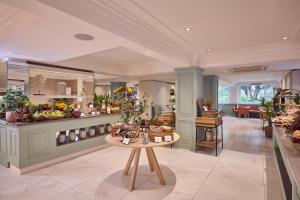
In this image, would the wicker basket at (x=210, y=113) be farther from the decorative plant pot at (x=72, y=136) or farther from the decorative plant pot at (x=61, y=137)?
the decorative plant pot at (x=61, y=137)

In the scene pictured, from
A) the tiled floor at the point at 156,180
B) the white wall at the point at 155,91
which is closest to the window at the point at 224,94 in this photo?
the white wall at the point at 155,91

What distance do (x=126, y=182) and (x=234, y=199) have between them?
5.36 ft

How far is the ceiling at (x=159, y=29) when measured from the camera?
6.45 feet

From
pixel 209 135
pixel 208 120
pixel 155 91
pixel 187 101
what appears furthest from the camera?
pixel 155 91

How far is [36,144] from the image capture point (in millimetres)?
3352

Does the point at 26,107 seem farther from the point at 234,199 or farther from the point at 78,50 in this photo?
the point at 234,199

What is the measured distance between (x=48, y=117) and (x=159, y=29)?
288 cm

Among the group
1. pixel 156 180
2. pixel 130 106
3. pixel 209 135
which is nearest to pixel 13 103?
pixel 130 106

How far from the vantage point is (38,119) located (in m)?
3.43

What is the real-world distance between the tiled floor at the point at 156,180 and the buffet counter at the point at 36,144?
0.60 ft

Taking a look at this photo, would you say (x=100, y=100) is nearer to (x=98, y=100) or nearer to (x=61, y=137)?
(x=98, y=100)

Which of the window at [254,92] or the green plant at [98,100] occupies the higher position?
the window at [254,92]

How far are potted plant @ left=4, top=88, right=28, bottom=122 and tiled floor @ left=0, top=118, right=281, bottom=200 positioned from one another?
41.5 inches

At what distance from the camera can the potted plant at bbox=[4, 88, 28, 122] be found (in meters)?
3.39
